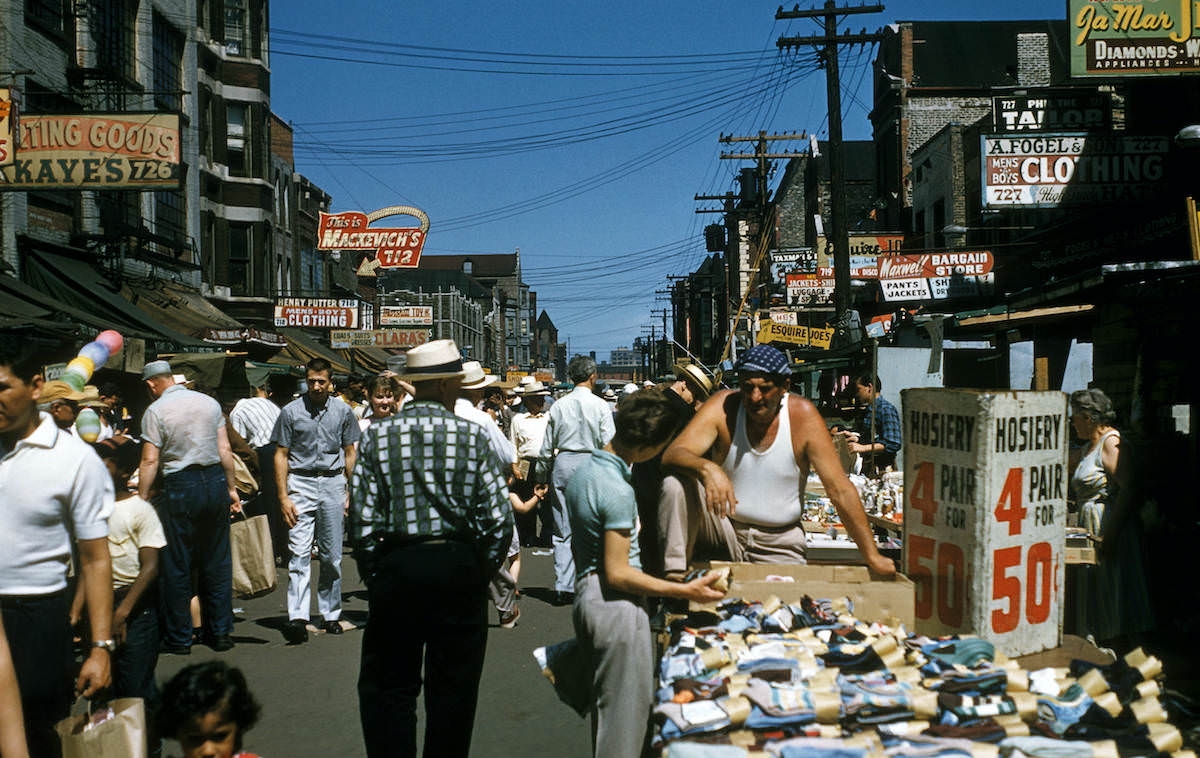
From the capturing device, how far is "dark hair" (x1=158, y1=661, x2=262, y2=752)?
3139mm

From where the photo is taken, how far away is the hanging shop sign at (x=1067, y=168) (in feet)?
48.2

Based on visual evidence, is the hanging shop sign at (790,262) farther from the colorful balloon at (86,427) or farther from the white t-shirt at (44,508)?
the white t-shirt at (44,508)

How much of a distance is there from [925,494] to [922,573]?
31cm

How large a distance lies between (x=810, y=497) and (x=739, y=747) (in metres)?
6.17

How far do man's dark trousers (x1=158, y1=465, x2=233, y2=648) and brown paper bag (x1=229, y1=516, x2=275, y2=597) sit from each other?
668 mm

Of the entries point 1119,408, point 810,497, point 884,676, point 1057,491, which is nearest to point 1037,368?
point 1119,408

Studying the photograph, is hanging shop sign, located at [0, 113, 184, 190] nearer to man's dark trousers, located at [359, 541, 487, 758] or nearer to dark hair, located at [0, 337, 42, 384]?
dark hair, located at [0, 337, 42, 384]

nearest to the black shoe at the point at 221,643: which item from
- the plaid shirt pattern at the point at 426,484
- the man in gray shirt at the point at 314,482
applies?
the man in gray shirt at the point at 314,482

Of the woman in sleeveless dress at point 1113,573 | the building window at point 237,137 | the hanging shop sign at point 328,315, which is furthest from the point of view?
the building window at point 237,137

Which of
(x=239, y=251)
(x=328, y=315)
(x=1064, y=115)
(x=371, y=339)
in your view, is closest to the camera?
(x=1064, y=115)

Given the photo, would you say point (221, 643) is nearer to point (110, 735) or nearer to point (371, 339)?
point (110, 735)

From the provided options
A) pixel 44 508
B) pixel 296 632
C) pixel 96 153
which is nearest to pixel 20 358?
pixel 44 508

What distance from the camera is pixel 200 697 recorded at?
10.3ft

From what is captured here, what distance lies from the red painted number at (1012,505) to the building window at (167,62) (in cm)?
2593
